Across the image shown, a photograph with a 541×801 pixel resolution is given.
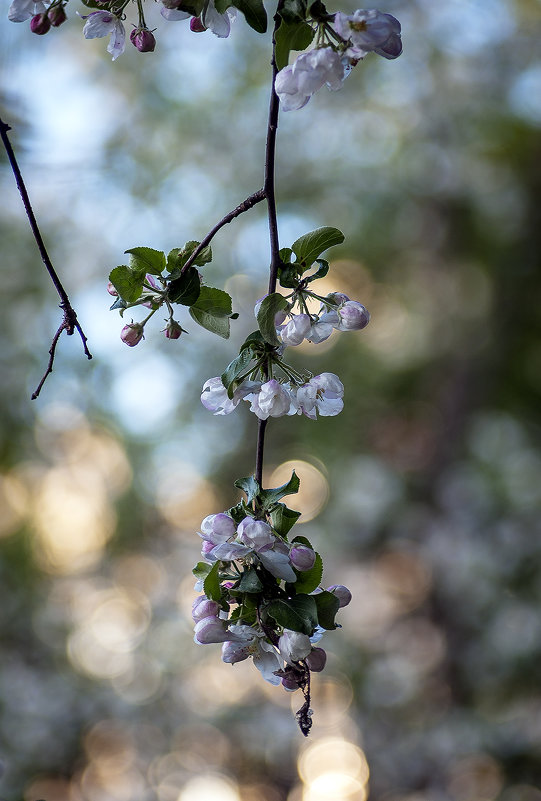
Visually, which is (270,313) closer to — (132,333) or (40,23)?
(132,333)

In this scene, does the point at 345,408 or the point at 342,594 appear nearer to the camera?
the point at 342,594

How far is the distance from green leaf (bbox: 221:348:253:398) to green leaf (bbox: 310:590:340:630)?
0.17 m

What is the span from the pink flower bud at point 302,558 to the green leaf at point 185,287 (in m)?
0.22

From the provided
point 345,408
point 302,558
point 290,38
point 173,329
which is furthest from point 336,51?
point 345,408

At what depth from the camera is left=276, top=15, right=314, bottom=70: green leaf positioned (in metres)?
0.50

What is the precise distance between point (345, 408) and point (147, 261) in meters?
3.37

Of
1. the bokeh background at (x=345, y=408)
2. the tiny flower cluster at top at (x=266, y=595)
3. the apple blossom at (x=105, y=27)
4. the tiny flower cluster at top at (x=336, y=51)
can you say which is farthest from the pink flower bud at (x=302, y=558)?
the bokeh background at (x=345, y=408)

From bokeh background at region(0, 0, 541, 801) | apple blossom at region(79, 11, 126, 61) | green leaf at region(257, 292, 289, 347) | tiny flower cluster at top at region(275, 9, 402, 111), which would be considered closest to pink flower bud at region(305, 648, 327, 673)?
green leaf at region(257, 292, 289, 347)

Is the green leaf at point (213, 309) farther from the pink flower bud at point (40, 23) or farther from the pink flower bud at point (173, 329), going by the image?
the pink flower bud at point (40, 23)

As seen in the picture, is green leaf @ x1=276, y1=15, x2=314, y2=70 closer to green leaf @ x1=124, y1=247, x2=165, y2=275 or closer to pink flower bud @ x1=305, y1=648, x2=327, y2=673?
green leaf @ x1=124, y1=247, x2=165, y2=275

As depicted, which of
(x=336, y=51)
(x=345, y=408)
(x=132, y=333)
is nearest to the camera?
(x=336, y=51)

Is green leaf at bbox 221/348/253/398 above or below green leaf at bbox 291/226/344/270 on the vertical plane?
below

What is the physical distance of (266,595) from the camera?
1.77ft

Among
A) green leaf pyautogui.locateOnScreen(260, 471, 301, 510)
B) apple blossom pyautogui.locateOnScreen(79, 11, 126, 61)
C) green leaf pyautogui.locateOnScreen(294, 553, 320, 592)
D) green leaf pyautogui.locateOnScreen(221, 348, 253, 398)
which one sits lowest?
green leaf pyautogui.locateOnScreen(294, 553, 320, 592)
